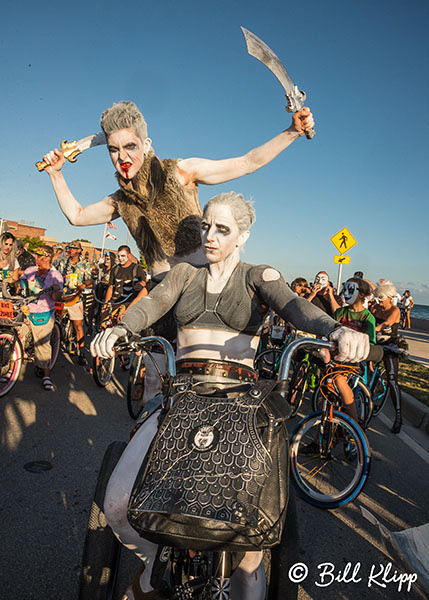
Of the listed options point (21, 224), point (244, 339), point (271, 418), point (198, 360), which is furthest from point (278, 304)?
point (21, 224)

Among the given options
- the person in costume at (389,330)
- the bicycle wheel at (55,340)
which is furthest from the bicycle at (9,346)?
the person in costume at (389,330)

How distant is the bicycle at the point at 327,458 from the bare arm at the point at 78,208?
2.62 metres

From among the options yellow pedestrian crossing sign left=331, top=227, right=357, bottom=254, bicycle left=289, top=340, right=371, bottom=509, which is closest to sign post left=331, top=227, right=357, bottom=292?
yellow pedestrian crossing sign left=331, top=227, right=357, bottom=254

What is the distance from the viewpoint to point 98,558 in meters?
1.81

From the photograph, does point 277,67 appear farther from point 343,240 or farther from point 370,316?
point 343,240

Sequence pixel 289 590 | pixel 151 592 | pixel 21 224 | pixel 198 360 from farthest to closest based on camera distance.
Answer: pixel 21 224 → pixel 198 360 → pixel 289 590 → pixel 151 592

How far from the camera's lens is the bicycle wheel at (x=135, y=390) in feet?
16.1

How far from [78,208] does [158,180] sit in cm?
84

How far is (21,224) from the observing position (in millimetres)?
70875

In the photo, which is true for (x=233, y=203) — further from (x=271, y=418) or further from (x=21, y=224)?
(x=21, y=224)

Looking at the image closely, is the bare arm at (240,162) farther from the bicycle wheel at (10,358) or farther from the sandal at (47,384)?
the sandal at (47,384)

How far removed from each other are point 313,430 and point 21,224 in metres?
77.3

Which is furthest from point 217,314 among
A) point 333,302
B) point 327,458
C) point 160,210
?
point 333,302

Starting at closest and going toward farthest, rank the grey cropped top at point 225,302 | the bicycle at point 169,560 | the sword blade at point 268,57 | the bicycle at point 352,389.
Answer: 1. the bicycle at point 169,560
2. the grey cropped top at point 225,302
3. the sword blade at point 268,57
4. the bicycle at point 352,389
